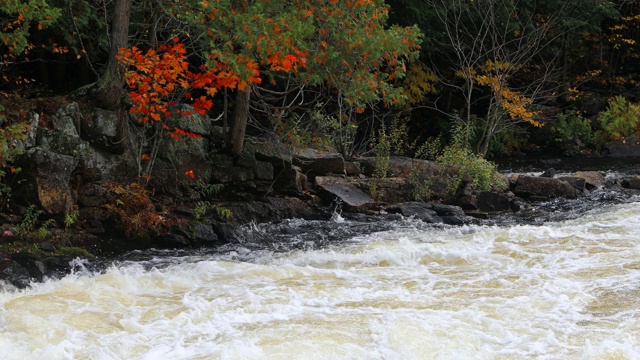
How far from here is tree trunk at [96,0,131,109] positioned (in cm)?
913

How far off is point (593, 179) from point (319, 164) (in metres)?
6.30

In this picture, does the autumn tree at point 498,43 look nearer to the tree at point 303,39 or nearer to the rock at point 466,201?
the rock at point 466,201

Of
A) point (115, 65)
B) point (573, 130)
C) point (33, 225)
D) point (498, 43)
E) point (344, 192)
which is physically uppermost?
point (498, 43)

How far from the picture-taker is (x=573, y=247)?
8289 mm

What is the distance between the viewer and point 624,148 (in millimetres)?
20203

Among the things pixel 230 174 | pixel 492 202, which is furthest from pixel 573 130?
pixel 230 174

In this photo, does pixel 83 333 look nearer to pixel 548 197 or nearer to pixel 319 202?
pixel 319 202

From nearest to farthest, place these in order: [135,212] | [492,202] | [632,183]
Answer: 1. [135,212]
2. [492,202]
3. [632,183]

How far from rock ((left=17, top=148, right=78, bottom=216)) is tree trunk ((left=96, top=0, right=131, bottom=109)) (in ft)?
4.33

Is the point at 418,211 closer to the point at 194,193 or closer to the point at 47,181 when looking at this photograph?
the point at 194,193

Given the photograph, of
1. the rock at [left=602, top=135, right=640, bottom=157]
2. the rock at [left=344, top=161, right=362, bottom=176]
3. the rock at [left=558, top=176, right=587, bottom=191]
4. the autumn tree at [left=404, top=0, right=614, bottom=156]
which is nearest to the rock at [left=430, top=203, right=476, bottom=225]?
the rock at [left=344, top=161, right=362, bottom=176]

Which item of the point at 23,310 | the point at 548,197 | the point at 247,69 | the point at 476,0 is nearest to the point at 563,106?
the point at 476,0

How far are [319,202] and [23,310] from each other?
20.5 feet

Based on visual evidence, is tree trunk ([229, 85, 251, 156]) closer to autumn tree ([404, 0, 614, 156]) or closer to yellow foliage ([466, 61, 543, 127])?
autumn tree ([404, 0, 614, 156])
